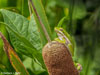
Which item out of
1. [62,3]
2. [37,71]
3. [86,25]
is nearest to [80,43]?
[86,25]

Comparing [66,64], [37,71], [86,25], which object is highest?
[66,64]

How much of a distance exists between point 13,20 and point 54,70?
0.21 meters

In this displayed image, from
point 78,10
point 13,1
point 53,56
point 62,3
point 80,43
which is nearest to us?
point 53,56

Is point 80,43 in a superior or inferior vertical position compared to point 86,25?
inferior

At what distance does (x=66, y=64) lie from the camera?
1.70ft

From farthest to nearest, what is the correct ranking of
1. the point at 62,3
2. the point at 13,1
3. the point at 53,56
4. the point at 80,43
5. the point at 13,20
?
the point at 80,43, the point at 62,3, the point at 13,1, the point at 13,20, the point at 53,56

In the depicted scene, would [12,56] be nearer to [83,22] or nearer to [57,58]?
[57,58]

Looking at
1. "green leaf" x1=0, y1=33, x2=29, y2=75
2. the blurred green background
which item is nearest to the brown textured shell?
"green leaf" x1=0, y1=33, x2=29, y2=75

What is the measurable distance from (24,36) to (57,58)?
0.58 feet

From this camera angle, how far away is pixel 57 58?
51 cm

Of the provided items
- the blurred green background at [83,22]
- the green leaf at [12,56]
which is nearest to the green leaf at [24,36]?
the green leaf at [12,56]

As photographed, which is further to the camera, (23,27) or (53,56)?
(23,27)

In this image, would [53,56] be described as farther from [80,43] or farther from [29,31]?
[80,43]

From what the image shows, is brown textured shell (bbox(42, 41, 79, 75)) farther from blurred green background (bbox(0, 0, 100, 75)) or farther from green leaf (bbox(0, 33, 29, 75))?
blurred green background (bbox(0, 0, 100, 75))
